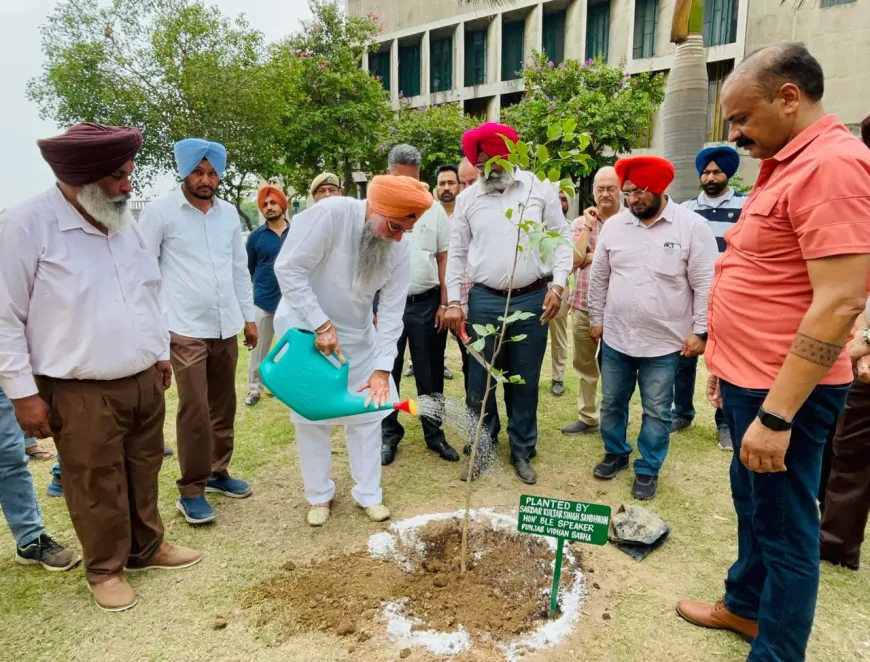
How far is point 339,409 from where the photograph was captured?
107 inches

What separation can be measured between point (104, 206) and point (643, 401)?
3.17 metres

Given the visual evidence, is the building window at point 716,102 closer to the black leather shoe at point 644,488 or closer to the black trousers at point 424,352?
the black trousers at point 424,352

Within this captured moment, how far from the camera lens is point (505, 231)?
3480 millimetres

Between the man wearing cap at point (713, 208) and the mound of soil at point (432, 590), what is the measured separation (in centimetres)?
229

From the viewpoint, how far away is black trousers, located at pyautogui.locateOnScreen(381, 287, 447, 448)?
4059 mm

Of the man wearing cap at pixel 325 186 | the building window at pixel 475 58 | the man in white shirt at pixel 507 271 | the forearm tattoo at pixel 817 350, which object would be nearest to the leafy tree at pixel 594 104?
the building window at pixel 475 58

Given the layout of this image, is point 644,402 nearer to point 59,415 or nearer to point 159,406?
point 159,406

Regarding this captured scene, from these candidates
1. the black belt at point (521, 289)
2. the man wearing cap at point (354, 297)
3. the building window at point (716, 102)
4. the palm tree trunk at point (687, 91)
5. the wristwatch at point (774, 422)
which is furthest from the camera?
the building window at point (716, 102)

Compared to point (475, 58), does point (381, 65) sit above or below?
above

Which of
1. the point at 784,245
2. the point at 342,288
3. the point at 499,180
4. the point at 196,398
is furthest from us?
the point at 499,180

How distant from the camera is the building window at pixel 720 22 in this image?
1819 centimetres

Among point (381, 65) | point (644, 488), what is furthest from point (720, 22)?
point (644, 488)

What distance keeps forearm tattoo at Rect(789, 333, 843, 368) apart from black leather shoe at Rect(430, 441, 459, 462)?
2.78 metres

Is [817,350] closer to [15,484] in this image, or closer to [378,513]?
[378,513]
